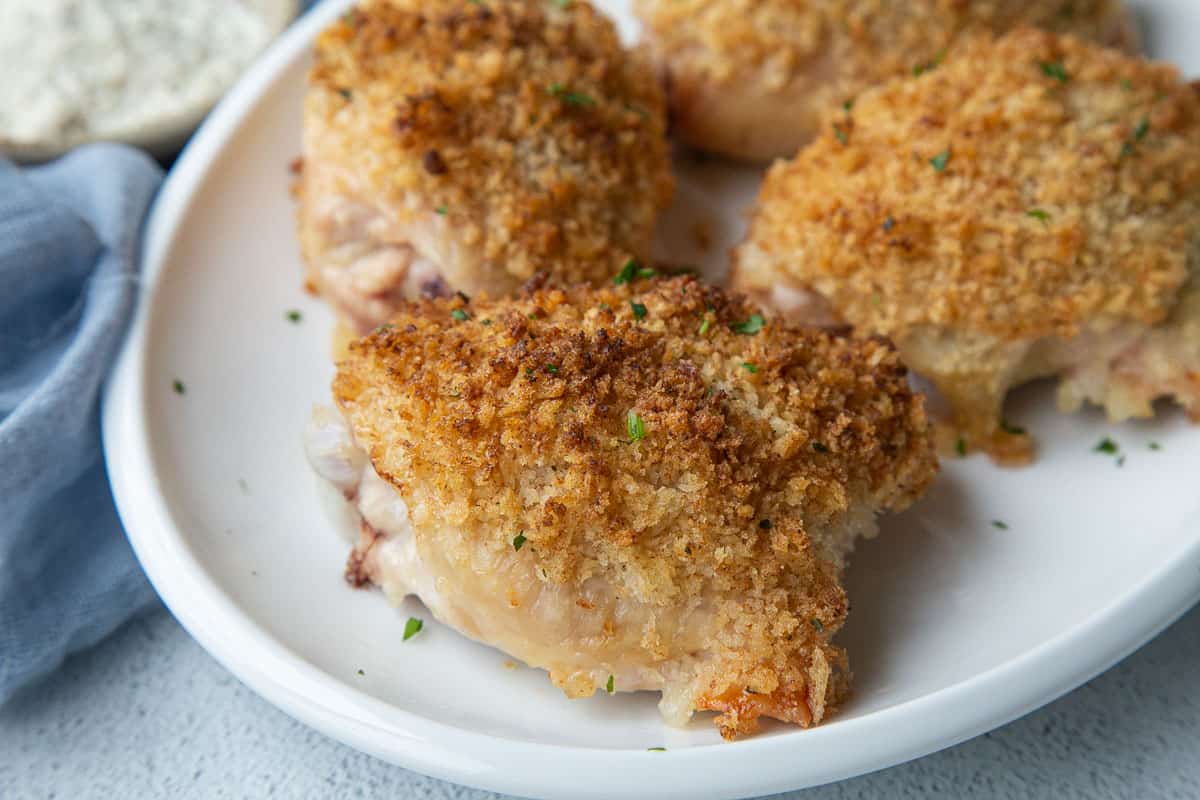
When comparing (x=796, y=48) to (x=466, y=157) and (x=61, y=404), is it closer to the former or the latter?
(x=466, y=157)

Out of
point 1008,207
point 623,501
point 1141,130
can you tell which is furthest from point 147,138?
point 1141,130

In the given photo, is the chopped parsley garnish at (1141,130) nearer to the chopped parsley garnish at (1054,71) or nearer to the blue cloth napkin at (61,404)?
the chopped parsley garnish at (1054,71)

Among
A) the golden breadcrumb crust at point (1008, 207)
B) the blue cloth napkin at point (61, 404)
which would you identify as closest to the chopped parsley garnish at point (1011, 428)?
the golden breadcrumb crust at point (1008, 207)

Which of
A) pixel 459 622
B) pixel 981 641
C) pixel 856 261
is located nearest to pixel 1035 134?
pixel 856 261

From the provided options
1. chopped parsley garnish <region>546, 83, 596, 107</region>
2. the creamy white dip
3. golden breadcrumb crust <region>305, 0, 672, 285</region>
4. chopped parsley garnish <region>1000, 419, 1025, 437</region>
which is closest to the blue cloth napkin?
golden breadcrumb crust <region>305, 0, 672, 285</region>

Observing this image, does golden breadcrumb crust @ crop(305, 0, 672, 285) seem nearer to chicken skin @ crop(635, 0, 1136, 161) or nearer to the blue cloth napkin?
chicken skin @ crop(635, 0, 1136, 161)

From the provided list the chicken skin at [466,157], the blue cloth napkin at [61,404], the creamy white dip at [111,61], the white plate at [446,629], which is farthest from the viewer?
the creamy white dip at [111,61]
